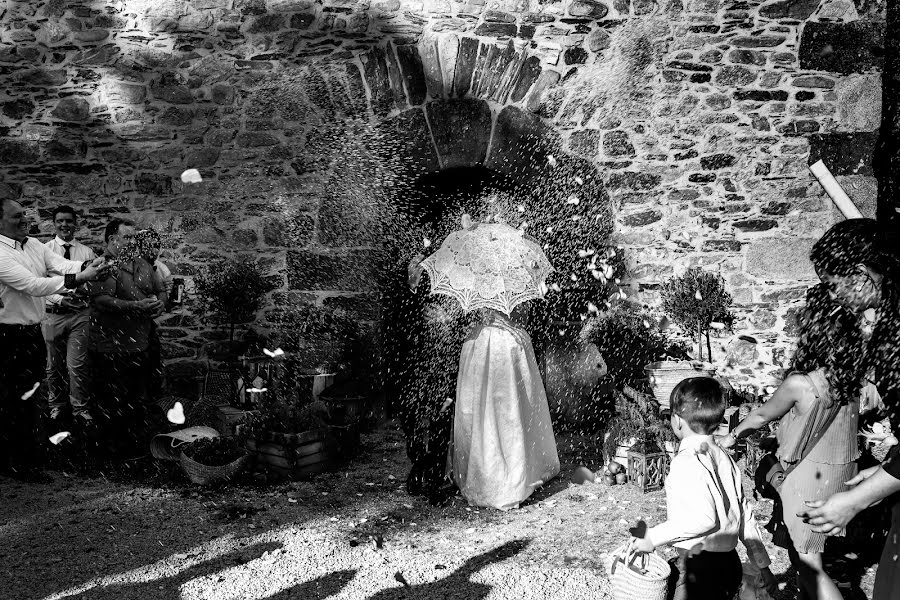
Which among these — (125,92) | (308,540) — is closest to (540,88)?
(125,92)

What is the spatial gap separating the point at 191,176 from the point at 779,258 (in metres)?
5.75

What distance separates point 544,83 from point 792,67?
2.33 m

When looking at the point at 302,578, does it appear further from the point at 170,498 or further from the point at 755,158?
the point at 755,158

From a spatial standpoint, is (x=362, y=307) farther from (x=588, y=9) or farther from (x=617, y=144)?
(x=588, y=9)

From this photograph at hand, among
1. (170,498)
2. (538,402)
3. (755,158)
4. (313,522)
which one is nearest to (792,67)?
(755,158)

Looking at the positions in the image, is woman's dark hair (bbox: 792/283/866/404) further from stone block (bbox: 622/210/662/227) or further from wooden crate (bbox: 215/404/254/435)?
wooden crate (bbox: 215/404/254/435)

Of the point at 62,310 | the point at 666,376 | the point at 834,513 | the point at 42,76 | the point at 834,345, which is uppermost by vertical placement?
the point at 42,76

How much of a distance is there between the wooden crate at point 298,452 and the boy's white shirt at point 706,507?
3241mm

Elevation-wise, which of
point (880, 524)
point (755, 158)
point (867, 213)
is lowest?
point (880, 524)

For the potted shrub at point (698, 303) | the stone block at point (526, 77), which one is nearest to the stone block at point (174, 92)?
the stone block at point (526, 77)

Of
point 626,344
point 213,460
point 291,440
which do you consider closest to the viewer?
point 213,460

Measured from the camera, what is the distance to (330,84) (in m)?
6.77

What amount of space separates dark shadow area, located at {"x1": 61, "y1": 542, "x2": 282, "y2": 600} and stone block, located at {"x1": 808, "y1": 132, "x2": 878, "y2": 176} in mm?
5982

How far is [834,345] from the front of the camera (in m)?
2.88
